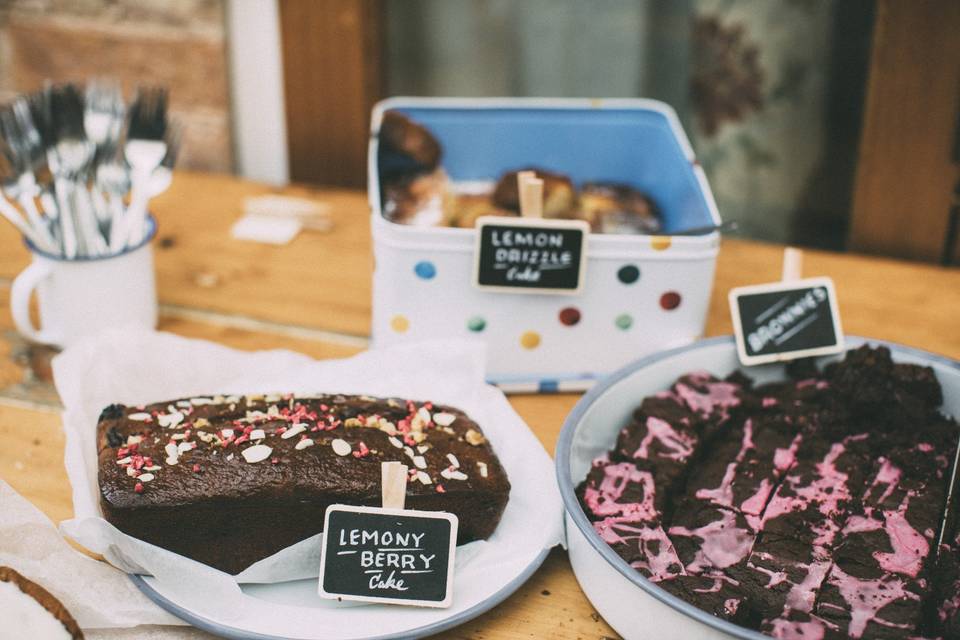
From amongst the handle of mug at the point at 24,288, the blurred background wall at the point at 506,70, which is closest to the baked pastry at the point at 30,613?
the handle of mug at the point at 24,288

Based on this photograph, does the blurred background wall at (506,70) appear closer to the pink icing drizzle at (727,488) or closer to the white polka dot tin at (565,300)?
the white polka dot tin at (565,300)

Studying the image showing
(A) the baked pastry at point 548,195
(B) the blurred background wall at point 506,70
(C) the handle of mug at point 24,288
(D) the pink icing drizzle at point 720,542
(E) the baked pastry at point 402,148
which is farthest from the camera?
(B) the blurred background wall at point 506,70

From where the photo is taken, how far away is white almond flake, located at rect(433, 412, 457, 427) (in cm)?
124

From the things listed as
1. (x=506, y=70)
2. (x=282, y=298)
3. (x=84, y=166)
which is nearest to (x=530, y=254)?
(x=282, y=298)

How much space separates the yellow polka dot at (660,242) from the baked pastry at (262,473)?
0.37 m

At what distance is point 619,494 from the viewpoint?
3.88 ft

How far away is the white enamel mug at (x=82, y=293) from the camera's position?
57.2 inches

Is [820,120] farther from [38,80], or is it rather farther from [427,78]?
[38,80]

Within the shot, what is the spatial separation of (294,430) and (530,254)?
0.41m

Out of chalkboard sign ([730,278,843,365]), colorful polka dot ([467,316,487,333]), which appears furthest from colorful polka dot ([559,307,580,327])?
chalkboard sign ([730,278,843,365])

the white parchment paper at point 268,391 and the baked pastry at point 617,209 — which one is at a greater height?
the baked pastry at point 617,209

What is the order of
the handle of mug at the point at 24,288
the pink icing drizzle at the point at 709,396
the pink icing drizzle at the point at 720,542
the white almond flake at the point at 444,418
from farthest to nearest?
the handle of mug at the point at 24,288, the pink icing drizzle at the point at 709,396, the white almond flake at the point at 444,418, the pink icing drizzle at the point at 720,542

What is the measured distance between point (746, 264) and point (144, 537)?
3.87 ft

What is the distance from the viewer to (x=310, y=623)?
41.9 inches
